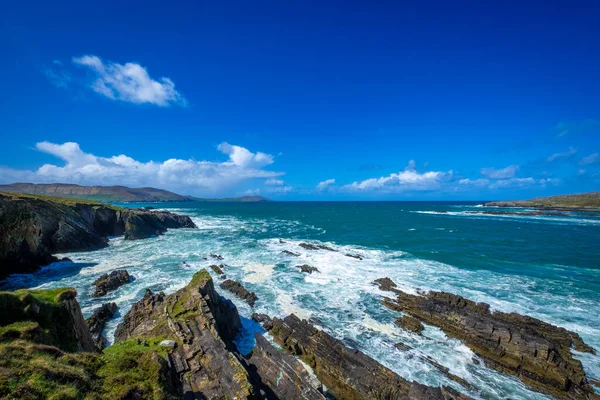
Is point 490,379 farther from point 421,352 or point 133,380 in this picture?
point 133,380

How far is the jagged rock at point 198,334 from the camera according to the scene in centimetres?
1202

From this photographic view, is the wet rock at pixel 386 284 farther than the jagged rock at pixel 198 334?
Yes

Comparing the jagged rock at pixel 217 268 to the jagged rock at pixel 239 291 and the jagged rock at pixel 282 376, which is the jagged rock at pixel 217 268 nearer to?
the jagged rock at pixel 239 291

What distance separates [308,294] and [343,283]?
567 cm

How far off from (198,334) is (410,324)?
57.0 ft

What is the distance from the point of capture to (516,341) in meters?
19.1

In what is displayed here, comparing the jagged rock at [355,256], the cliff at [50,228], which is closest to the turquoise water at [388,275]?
the jagged rock at [355,256]

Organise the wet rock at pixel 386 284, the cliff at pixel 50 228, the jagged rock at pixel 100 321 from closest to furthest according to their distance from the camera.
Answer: the jagged rock at pixel 100 321
the wet rock at pixel 386 284
the cliff at pixel 50 228

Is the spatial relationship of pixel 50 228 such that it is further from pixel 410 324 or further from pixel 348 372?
pixel 410 324

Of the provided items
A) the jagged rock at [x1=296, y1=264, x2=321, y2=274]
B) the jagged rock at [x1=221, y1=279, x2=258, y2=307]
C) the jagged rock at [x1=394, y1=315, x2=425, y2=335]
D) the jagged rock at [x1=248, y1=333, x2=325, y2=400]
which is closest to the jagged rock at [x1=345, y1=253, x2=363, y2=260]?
the jagged rock at [x1=296, y1=264, x2=321, y2=274]

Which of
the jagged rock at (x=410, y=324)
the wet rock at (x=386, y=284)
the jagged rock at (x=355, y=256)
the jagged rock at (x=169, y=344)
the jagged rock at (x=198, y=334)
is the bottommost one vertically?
the jagged rock at (x=410, y=324)

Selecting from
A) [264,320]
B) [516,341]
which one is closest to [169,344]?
[264,320]

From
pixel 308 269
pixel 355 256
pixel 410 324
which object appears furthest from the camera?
pixel 355 256

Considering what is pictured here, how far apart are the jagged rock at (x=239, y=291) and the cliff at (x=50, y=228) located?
2743 centimetres
